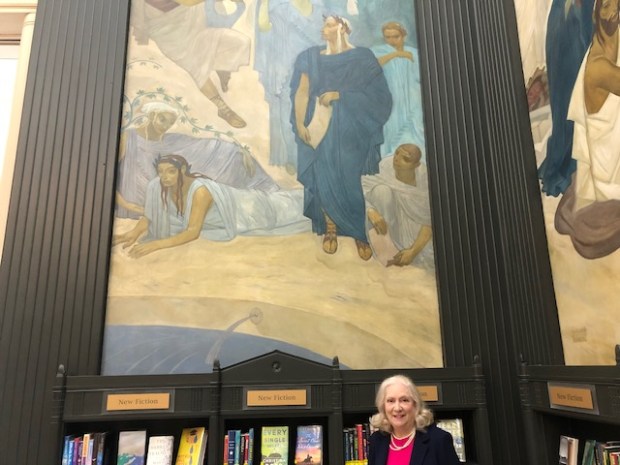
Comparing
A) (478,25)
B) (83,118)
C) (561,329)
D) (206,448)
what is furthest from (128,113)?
(561,329)

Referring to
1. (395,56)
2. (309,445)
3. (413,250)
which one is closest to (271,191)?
(413,250)

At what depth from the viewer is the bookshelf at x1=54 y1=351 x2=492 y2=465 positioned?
14.8 ft

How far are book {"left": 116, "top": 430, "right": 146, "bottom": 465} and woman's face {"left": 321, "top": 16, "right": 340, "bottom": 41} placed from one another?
476 centimetres

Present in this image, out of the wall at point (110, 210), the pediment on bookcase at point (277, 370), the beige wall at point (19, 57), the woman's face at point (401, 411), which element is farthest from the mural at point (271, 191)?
the woman's face at point (401, 411)

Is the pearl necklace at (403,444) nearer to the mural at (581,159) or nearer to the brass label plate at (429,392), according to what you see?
the brass label plate at (429,392)

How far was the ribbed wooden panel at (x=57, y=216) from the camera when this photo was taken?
16.0 feet

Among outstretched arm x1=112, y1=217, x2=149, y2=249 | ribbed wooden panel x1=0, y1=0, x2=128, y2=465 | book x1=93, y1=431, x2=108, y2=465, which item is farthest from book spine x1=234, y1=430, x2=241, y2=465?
outstretched arm x1=112, y1=217, x2=149, y2=249

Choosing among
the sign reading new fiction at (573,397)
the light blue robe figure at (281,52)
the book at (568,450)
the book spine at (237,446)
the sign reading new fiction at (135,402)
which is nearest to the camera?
the sign reading new fiction at (573,397)

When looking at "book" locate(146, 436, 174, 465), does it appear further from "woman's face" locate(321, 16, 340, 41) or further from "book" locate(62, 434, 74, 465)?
"woman's face" locate(321, 16, 340, 41)

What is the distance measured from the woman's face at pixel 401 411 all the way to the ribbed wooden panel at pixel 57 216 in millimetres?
3068

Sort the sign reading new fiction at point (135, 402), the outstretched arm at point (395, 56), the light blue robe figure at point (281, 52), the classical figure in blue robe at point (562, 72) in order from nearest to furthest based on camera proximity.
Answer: the classical figure in blue robe at point (562, 72) → the sign reading new fiction at point (135, 402) → the light blue robe figure at point (281, 52) → the outstretched arm at point (395, 56)

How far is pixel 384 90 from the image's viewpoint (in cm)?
600

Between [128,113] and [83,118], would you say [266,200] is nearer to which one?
[128,113]

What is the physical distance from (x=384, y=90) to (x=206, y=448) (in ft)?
14.1
